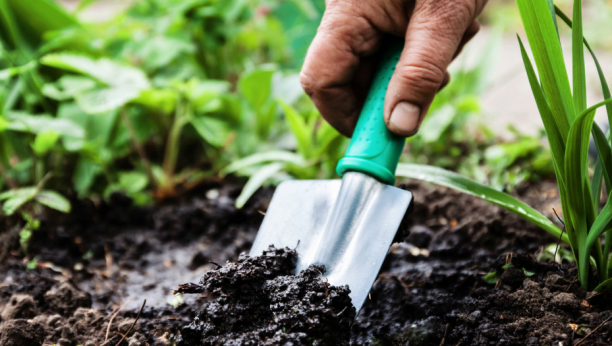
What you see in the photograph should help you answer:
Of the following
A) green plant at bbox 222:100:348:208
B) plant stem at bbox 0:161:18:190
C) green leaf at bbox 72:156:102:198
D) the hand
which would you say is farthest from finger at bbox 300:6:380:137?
plant stem at bbox 0:161:18:190

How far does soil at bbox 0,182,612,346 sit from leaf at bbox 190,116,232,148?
0.77 ft

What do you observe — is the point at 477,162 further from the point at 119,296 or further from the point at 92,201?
the point at 92,201

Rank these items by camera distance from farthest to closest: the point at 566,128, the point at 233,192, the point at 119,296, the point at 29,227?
the point at 233,192
the point at 29,227
the point at 119,296
the point at 566,128

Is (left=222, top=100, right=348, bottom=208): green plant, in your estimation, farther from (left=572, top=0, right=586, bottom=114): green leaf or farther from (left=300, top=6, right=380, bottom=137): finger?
(left=572, top=0, right=586, bottom=114): green leaf

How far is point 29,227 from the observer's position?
132cm

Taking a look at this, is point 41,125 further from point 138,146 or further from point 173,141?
point 173,141

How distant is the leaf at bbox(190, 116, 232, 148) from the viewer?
5.38 ft

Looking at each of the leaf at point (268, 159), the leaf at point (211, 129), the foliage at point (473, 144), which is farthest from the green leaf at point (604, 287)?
the leaf at point (211, 129)

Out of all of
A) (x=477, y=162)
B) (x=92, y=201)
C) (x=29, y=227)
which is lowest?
(x=29, y=227)

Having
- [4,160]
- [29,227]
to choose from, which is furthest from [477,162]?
[4,160]

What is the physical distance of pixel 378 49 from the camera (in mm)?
1140

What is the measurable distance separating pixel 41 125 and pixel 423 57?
125 centimetres

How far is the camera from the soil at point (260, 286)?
2.59 ft

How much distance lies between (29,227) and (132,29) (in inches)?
44.3
